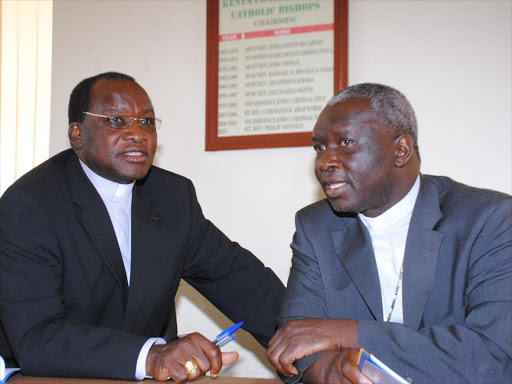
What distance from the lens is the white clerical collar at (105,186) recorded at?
2973 millimetres

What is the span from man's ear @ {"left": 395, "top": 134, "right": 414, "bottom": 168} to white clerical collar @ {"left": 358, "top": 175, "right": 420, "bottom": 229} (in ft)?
0.45

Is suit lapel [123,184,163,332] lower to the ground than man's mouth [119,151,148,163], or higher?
lower

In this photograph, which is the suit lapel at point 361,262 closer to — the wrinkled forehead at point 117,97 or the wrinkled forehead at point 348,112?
the wrinkled forehead at point 348,112

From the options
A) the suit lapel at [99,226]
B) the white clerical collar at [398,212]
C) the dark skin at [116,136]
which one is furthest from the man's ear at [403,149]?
the suit lapel at [99,226]

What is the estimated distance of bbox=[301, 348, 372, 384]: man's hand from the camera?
1.77 meters

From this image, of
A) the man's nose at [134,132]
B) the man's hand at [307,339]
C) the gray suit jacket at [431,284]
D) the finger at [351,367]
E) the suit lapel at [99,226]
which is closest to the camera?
the finger at [351,367]

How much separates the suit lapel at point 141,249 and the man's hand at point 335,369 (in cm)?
97

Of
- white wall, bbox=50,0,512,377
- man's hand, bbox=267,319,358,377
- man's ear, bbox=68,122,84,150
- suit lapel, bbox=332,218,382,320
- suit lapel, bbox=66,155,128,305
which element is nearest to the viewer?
man's hand, bbox=267,319,358,377

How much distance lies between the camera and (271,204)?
3.62 m

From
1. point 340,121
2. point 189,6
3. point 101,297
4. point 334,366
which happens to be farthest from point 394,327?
point 189,6

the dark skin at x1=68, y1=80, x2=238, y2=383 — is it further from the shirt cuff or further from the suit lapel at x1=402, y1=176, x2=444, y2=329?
the suit lapel at x1=402, y1=176, x2=444, y2=329

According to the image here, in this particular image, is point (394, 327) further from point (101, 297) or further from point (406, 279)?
point (101, 297)

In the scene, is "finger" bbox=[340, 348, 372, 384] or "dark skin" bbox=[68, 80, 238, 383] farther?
"dark skin" bbox=[68, 80, 238, 383]

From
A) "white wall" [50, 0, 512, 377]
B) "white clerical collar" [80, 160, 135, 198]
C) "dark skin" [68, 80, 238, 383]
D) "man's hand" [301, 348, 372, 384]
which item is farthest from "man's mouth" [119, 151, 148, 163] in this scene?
"man's hand" [301, 348, 372, 384]
